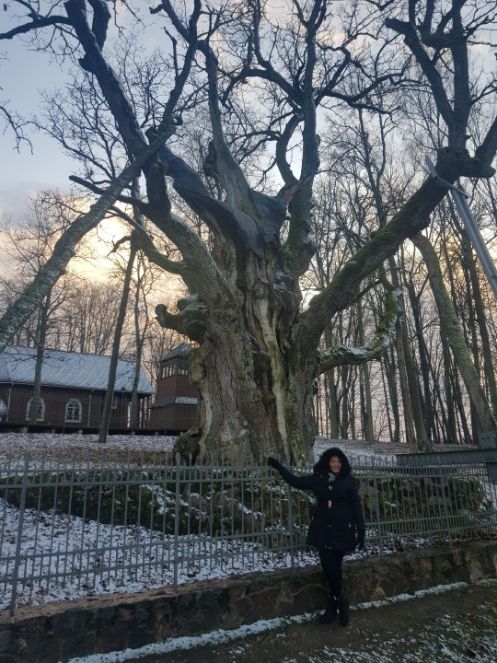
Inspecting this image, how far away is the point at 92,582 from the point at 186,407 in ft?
74.7

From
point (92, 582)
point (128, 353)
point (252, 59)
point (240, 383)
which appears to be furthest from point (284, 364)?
point (128, 353)

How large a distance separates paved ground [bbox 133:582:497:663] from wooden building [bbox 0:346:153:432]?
2483cm

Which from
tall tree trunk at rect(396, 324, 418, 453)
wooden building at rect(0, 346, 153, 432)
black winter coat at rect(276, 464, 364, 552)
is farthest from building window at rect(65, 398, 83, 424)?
black winter coat at rect(276, 464, 364, 552)

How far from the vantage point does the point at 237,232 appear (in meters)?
9.99

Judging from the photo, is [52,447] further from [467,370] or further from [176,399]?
[176,399]

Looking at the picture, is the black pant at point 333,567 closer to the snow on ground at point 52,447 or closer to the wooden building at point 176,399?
the snow on ground at point 52,447

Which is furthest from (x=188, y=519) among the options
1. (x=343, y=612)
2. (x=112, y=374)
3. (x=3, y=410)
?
(x=3, y=410)

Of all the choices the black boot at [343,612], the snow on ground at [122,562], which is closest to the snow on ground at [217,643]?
the black boot at [343,612]

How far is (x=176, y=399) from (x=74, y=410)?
7287mm

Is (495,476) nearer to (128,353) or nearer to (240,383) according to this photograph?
(240,383)

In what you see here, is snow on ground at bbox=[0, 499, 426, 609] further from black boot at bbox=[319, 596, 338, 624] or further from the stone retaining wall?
black boot at bbox=[319, 596, 338, 624]

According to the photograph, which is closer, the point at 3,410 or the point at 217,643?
the point at 217,643

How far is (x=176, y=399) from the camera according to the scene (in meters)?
27.8

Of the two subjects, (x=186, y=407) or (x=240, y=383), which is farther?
(x=186, y=407)
